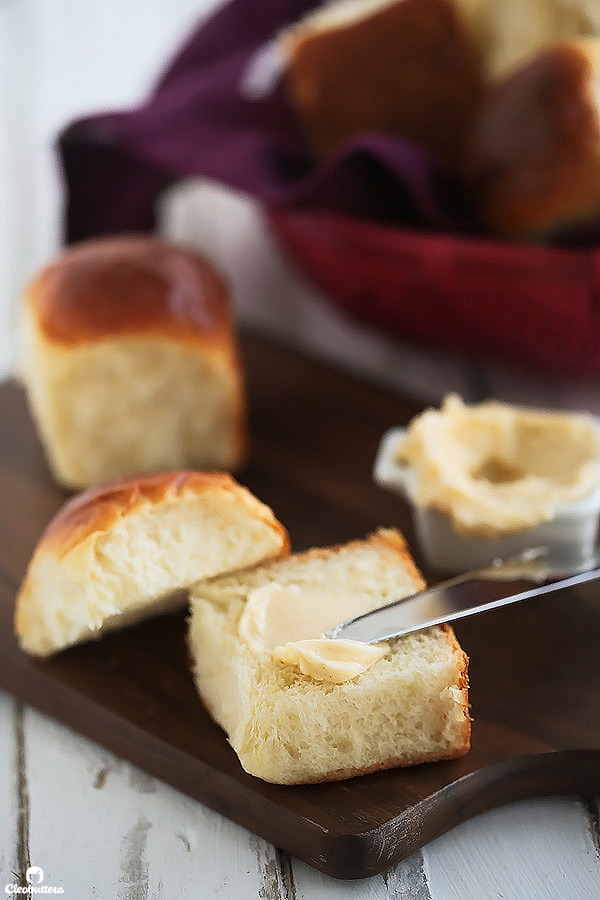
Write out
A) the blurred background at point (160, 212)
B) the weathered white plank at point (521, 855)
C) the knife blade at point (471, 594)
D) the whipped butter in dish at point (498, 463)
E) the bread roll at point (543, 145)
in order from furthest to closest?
1. the blurred background at point (160, 212)
2. the bread roll at point (543, 145)
3. the whipped butter in dish at point (498, 463)
4. the knife blade at point (471, 594)
5. the weathered white plank at point (521, 855)

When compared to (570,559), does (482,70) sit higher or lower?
higher

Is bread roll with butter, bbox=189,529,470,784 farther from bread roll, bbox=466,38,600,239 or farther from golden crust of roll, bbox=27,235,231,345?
bread roll, bbox=466,38,600,239

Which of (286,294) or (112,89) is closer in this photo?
(286,294)

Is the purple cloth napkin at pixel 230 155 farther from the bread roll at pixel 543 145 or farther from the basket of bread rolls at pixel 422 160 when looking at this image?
the bread roll at pixel 543 145

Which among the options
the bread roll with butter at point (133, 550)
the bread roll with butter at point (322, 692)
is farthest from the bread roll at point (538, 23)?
the bread roll with butter at point (322, 692)

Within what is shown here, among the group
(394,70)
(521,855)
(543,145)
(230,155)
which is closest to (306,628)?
(521,855)

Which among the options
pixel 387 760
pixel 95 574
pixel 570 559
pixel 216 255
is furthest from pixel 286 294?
pixel 387 760

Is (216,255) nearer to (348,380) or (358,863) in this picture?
(348,380)
